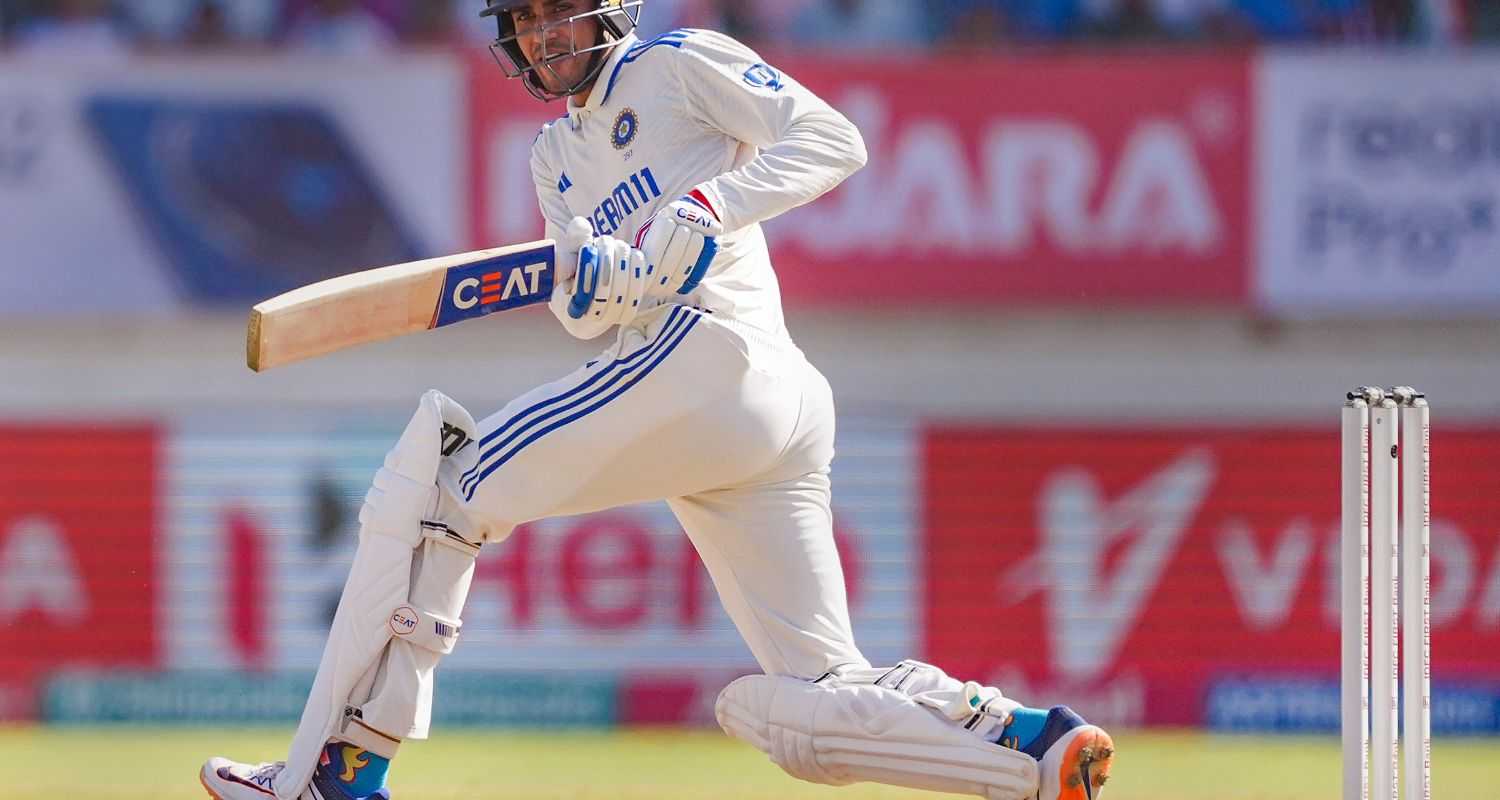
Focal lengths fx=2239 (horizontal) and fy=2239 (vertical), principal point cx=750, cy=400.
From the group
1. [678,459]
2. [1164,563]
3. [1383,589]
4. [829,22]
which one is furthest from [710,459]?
[829,22]

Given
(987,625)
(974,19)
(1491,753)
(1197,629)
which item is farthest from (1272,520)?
(974,19)

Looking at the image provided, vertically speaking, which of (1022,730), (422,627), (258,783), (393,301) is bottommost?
(258,783)

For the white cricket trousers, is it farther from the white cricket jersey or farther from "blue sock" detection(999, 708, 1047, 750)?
"blue sock" detection(999, 708, 1047, 750)

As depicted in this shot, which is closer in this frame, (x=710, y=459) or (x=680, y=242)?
(x=680, y=242)

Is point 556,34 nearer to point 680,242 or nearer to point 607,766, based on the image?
point 680,242

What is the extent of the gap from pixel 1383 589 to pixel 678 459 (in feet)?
3.63

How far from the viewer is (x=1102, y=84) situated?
9.13m

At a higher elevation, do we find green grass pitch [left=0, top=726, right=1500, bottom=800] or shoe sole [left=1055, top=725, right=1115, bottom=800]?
shoe sole [left=1055, top=725, right=1115, bottom=800]

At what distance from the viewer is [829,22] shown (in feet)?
32.3

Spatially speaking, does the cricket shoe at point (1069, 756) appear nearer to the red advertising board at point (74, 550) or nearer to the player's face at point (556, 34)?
the player's face at point (556, 34)

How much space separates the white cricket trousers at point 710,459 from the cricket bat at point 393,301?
215 mm

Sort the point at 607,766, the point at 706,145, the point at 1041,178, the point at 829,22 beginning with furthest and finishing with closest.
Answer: the point at 829,22 → the point at 1041,178 → the point at 607,766 → the point at 706,145

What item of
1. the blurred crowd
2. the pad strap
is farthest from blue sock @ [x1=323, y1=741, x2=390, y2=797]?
the blurred crowd

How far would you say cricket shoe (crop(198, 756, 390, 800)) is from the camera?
3.46 m
